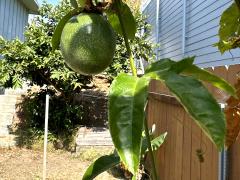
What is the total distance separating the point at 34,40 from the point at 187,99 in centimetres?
700

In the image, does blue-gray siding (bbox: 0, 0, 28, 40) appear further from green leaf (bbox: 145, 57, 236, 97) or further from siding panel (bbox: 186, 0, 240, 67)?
green leaf (bbox: 145, 57, 236, 97)

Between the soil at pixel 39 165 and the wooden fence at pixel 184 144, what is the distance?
145 centimetres

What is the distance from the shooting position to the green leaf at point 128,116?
2.04 ft

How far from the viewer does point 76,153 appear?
24.2ft

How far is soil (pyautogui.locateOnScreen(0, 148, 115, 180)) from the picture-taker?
619 centimetres

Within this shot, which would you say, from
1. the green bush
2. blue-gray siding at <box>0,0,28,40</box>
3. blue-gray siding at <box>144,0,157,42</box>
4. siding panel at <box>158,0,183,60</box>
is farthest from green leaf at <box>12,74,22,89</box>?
blue-gray siding at <box>144,0,157,42</box>

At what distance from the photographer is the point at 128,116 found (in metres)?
0.66

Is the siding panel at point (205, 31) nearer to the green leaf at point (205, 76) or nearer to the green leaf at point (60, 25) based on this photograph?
the green leaf at point (60, 25)

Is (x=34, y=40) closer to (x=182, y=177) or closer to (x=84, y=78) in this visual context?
(x=84, y=78)

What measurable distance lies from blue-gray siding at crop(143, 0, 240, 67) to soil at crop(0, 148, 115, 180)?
2.23 metres

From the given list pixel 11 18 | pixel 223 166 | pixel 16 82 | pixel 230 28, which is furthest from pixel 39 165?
pixel 11 18

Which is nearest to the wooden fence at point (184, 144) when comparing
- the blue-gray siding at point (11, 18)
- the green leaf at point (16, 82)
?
the green leaf at point (16, 82)

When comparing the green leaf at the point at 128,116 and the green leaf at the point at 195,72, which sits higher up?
the green leaf at the point at 195,72

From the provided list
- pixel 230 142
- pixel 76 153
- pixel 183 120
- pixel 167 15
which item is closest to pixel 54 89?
pixel 76 153
